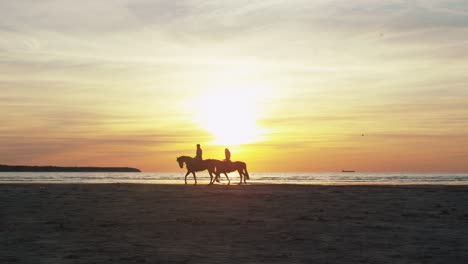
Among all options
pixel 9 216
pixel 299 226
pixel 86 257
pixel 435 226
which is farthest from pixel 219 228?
pixel 9 216

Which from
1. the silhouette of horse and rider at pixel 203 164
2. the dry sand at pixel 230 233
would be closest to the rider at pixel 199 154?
the silhouette of horse and rider at pixel 203 164

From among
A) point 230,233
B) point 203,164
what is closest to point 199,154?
point 203,164

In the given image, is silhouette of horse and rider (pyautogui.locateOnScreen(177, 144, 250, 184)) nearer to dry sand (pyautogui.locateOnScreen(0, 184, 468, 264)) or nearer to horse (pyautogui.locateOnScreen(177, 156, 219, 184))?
horse (pyautogui.locateOnScreen(177, 156, 219, 184))

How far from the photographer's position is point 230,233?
14.1 meters

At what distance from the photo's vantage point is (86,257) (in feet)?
35.1

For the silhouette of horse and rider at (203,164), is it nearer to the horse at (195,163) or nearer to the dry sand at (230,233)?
the horse at (195,163)

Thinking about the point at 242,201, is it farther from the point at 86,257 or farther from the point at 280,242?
the point at 86,257

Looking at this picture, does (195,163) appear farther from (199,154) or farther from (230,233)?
(230,233)

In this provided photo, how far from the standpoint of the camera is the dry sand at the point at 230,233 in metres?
10.9

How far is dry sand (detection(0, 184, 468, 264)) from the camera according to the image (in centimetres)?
1093

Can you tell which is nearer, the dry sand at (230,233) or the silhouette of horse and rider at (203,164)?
the dry sand at (230,233)

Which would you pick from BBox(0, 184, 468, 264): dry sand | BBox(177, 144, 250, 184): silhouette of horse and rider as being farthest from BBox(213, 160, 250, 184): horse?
BBox(0, 184, 468, 264): dry sand

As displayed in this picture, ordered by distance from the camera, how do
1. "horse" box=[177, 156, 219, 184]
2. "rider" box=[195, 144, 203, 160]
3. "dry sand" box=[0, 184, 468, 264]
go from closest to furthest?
1. "dry sand" box=[0, 184, 468, 264]
2. "horse" box=[177, 156, 219, 184]
3. "rider" box=[195, 144, 203, 160]

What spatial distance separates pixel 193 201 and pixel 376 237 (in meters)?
11.7
